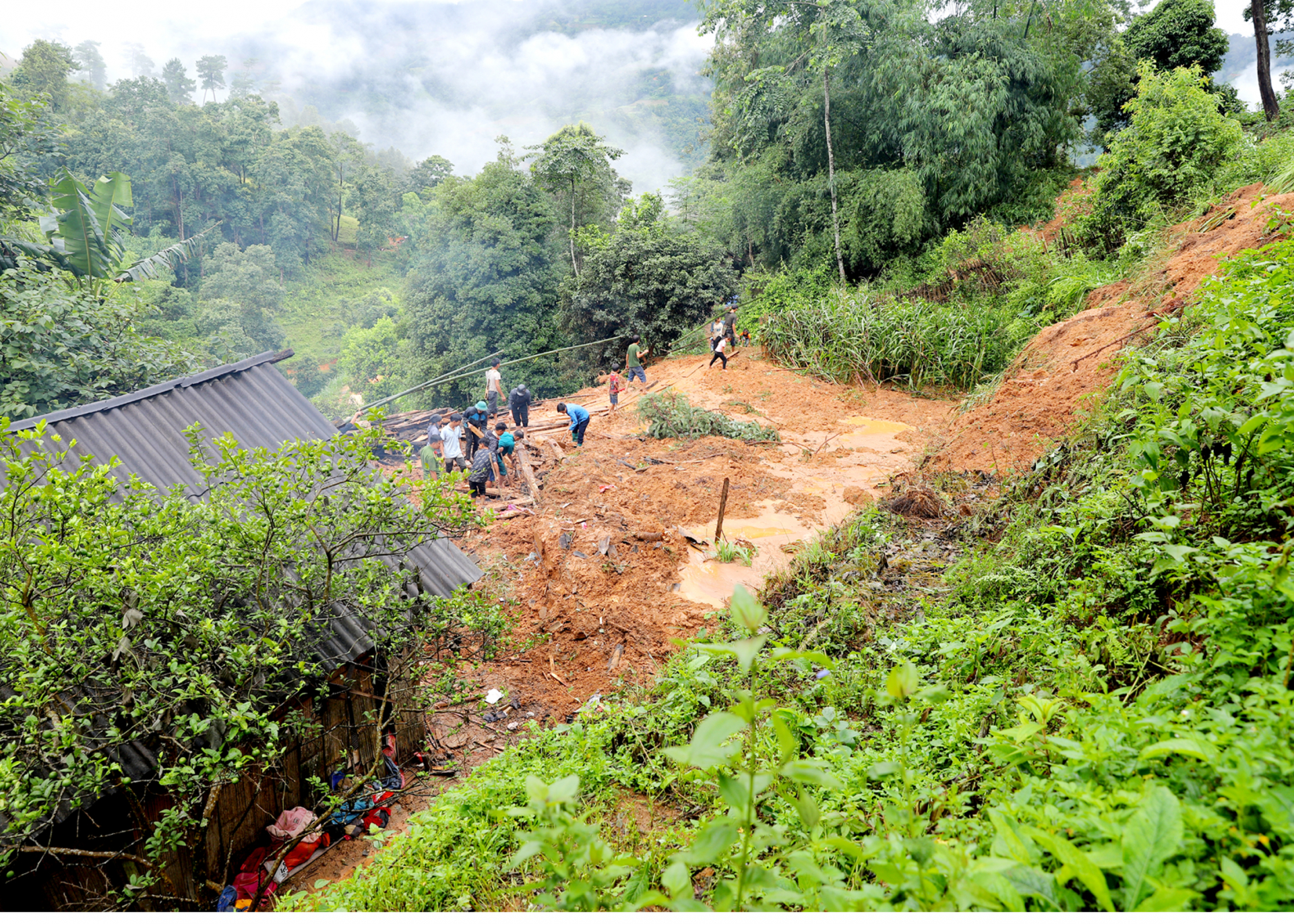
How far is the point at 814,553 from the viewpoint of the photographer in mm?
6602

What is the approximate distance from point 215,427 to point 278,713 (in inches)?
96.5

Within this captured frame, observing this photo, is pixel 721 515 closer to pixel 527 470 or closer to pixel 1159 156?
pixel 527 470

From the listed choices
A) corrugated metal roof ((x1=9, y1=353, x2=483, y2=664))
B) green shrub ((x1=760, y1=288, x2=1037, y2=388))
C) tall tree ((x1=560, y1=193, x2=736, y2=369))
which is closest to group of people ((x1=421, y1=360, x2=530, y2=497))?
corrugated metal roof ((x1=9, y1=353, x2=483, y2=664))

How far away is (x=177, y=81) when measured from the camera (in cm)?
6247

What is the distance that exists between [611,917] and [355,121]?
11968 cm

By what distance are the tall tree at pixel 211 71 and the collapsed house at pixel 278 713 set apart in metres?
79.2

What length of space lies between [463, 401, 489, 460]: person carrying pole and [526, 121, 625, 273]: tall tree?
14642 millimetres

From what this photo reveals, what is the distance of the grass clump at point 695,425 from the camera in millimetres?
11664

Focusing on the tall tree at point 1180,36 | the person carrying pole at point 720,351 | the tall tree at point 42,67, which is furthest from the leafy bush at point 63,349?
the tall tree at point 42,67

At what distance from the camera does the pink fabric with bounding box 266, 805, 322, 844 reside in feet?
14.6

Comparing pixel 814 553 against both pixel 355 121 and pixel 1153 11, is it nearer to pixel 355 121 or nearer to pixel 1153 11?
pixel 1153 11

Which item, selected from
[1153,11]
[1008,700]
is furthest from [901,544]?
[1153,11]

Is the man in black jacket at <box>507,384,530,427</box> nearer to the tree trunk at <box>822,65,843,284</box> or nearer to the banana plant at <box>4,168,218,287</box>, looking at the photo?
the banana plant at <box>4,168,218,287</box>

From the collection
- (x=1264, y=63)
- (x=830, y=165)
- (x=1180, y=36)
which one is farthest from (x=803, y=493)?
(x=1180, y=36)
